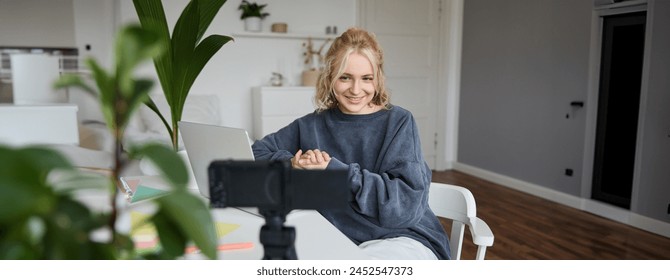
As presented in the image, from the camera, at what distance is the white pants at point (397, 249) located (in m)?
1.17

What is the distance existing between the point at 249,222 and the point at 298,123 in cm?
46

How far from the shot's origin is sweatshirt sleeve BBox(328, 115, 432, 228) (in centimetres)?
120

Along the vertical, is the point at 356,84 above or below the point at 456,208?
above

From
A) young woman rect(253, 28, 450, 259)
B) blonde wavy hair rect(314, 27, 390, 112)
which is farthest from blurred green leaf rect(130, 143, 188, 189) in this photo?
blonde wavy hair rect(314, 27, 390, 112)

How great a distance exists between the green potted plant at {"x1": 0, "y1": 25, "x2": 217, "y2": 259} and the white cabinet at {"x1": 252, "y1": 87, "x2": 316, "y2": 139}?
421cm

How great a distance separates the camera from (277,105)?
451cm

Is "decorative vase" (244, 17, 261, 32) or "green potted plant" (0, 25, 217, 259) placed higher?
"decorative vase" (244, 17, 261, 32)

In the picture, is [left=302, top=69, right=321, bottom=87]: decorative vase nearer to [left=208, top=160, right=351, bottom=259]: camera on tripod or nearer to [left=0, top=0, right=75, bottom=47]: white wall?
[left=0, top=0, right=75, bottom=47]: white wall

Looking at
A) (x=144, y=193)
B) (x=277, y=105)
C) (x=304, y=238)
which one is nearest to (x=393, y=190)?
(x=304, y=238)

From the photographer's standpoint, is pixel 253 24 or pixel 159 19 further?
pixel 253 24

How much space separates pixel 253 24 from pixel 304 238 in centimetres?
369

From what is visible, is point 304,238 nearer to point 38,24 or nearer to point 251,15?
point 251,15

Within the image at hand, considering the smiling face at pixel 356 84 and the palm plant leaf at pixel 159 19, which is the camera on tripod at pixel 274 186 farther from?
the palm plant leaf at pixel 159 19
